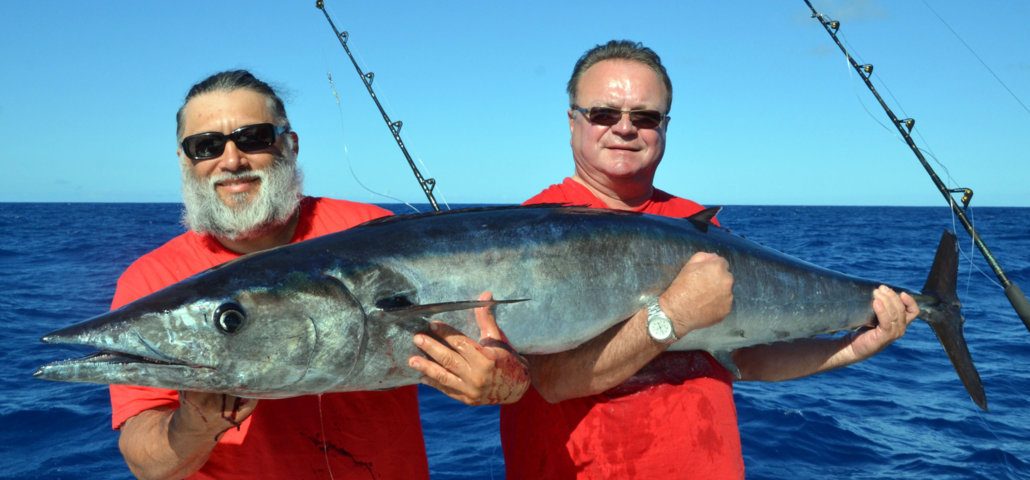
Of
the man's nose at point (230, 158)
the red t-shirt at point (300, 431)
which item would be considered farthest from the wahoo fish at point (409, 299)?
the man's nose at point (230, 158)

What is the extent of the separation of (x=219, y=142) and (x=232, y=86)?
28cm

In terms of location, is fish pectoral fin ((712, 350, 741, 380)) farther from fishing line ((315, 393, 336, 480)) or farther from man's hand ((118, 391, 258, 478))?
man's hand ((118, 391, 258, 478))

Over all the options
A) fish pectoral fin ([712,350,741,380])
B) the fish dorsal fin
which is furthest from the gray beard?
fish pectoral fin ([712,350,741,380])

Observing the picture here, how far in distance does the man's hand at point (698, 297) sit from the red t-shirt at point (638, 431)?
345 mm

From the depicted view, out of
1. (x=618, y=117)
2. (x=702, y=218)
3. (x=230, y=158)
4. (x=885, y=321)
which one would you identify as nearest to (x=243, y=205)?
(x=230, y=158)

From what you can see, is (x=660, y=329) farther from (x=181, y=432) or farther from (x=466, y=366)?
(x=181, y=432)

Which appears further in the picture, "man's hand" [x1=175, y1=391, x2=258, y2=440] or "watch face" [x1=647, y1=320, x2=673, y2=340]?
"watch face" [x1=647, y1=320, x2=673, y2=340]

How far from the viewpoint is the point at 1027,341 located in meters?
10.4

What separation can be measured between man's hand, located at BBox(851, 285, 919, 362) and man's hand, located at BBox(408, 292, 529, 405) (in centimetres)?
198

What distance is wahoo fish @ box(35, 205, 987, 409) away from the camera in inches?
82.1

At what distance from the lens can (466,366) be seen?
226cm

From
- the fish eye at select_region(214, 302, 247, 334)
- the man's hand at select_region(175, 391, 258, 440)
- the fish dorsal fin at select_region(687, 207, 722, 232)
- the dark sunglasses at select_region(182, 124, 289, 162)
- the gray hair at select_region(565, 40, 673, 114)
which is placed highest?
the gray hair at select_region(565, 40, 673, 114)

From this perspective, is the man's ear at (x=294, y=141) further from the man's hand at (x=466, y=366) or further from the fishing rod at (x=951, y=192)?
the fishing rod at (x=951, y=192)

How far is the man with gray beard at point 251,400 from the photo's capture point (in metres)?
2.32
